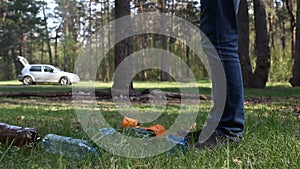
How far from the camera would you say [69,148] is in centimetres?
159

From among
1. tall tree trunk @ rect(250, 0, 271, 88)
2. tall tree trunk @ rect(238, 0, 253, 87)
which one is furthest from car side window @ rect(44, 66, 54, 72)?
tall tree trunk @ rect(250, 0, 271, 88)

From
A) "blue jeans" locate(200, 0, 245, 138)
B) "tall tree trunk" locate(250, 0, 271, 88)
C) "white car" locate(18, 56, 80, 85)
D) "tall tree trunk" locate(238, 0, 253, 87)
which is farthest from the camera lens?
"white car" locate(18, 56, 80, 85)

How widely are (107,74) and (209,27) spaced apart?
26110 millimetres

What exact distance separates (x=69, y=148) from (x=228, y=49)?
0.87m

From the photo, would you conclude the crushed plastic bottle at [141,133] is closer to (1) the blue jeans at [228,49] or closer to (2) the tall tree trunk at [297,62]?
(1) the blue jeans at [228,49]

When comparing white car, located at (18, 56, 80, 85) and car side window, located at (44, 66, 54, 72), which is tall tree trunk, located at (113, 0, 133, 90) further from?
car side window, located at (44, 66, 54, 72)

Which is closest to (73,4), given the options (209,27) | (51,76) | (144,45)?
(144,45)

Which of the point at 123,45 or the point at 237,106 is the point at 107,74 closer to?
the point at 123,45

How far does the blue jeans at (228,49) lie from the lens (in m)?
1.75

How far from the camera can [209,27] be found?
1797 mm

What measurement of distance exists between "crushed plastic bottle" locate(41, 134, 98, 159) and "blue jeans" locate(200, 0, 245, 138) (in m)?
0.64

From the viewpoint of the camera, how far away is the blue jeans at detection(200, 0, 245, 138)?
175 cm

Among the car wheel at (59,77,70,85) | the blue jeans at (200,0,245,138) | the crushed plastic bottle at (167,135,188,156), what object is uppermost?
the blue jeans at (200,0,245,138)

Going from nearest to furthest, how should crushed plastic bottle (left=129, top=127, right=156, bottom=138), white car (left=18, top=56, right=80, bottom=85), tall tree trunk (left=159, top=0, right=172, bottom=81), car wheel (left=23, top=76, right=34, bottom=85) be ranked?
crushed plastic bottle (left=129, top=127, right=156, bottom=138)
car wheel (left=23, top=76, right=34, bottom=85)
white car (left=18, top=56, right=80, bottom=85)
tall tree trunk (left=159, top=0, right=172, bottom=81)
